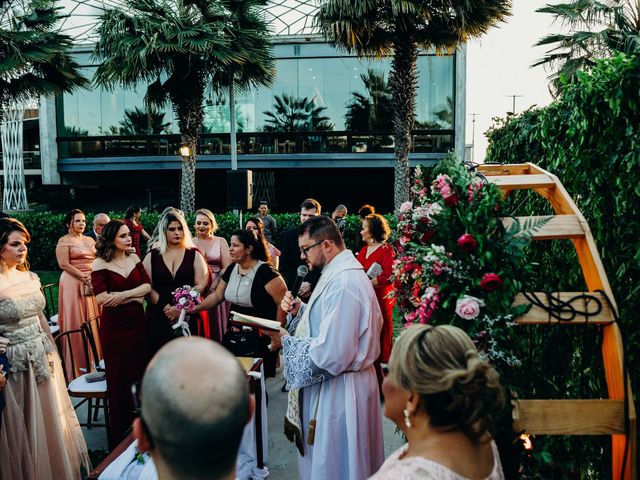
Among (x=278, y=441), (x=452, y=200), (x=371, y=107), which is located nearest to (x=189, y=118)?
(x=371, y=107)

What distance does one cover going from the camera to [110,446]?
189 inches

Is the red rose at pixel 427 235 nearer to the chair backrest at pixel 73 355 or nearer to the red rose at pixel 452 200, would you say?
the red rose at pixel 452 200

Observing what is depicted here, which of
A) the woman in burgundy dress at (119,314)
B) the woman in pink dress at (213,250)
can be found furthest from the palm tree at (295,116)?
the woman in burgundy dress at (119,314)

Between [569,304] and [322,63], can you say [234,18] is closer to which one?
[322,63]

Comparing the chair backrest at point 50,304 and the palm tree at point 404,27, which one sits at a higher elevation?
the palm tree at point 404,27

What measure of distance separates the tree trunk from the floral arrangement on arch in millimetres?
10728

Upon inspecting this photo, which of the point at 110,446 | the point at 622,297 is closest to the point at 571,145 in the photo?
the point at 622,297

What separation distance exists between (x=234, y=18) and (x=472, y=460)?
14.8m

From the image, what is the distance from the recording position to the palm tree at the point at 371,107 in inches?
887

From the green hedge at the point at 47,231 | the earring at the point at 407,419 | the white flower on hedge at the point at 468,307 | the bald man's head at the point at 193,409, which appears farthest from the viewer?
the green hedge at the point at 47,231

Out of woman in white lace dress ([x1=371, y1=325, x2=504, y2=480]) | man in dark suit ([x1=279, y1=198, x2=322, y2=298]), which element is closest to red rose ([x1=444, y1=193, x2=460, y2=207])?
woman in white lace dress ([x1=371, y1=325, x2=504, y2=480])

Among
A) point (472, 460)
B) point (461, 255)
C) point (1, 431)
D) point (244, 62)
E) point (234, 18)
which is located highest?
point (234, 18)

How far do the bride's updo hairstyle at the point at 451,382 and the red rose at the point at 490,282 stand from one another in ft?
2.63

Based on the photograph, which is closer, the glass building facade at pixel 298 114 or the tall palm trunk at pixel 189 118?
the tall palm trunk at pixel 189 118
